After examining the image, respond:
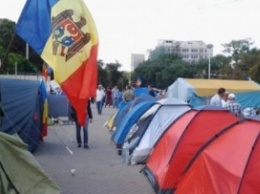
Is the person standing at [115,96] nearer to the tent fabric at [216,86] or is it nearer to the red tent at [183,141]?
the tent fabric at [216,86]

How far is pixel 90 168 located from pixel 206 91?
46.3 ft

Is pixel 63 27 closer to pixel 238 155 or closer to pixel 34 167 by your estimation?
pixel 34 167

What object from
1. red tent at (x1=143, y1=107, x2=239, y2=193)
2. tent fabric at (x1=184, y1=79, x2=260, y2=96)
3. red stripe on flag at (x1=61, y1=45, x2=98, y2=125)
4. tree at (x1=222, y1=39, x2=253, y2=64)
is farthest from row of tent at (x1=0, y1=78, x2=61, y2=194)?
tree at (x1=222, y1=39, x2=253, y2=64)

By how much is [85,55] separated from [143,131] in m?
3.72

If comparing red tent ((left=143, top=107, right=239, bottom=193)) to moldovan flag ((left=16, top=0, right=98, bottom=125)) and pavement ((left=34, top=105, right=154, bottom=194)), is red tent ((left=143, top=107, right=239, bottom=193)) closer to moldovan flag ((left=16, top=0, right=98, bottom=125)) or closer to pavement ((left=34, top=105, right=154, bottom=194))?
pavement ((left=34, top=105, right=154, bottom=194))

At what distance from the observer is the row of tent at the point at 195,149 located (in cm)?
642

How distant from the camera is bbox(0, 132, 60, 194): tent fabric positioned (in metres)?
6.73

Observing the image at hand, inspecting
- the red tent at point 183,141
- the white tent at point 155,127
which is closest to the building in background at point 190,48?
the white tent at point 155,127

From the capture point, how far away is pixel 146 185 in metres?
9.46

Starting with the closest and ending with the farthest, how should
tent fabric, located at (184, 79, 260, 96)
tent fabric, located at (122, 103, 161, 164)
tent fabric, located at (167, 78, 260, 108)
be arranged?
tent fabric, located at (122, 103, 161, 164), tent fabric, located at (167, 78, 260, 108), tent fabric, located at (184, 79, 260, 96)

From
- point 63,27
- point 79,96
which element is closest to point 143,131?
point 79,96

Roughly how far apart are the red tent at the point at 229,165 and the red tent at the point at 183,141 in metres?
0.89

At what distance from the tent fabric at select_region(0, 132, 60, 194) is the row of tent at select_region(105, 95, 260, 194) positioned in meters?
2.05

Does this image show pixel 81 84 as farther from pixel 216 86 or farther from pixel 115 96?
pixel 115 96
